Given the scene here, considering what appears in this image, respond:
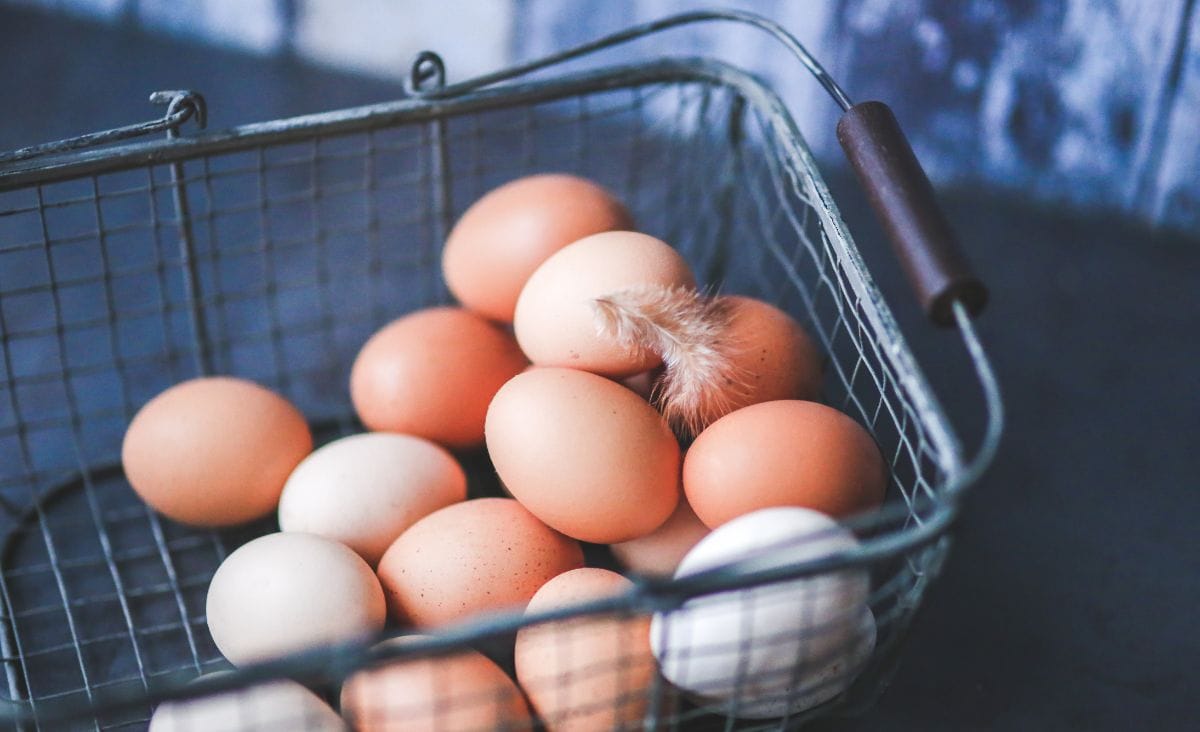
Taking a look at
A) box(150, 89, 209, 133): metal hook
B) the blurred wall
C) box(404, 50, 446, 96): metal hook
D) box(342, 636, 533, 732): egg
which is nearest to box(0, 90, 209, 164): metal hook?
box(150, 89, 209, 133): metal hook

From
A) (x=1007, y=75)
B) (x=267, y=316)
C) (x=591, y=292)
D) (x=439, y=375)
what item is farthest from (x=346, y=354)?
(x=1007, y=75)

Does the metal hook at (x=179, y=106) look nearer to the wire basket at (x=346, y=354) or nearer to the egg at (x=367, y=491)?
the wire basket at (x=346, y=354)

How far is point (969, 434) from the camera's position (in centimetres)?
96

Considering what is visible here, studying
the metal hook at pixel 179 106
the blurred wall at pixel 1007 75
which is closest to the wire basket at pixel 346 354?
the metal hook at pixel 179 106

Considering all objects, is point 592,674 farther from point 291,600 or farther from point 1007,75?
point 1007,75

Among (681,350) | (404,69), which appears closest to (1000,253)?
(681,350)

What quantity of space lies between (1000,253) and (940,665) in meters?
0.54

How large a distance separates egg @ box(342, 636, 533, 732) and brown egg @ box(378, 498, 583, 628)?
0.06 meters

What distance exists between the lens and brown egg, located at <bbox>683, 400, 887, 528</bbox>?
1.96 ft

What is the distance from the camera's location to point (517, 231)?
0.75 metres

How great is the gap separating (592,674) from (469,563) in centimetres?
11

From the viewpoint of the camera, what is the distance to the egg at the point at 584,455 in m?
0.62

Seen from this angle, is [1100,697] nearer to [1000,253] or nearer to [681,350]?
[681,350]

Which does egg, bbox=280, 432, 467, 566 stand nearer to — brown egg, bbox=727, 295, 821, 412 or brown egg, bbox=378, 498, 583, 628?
brown egg, bbox=378, 498, 583, 628
